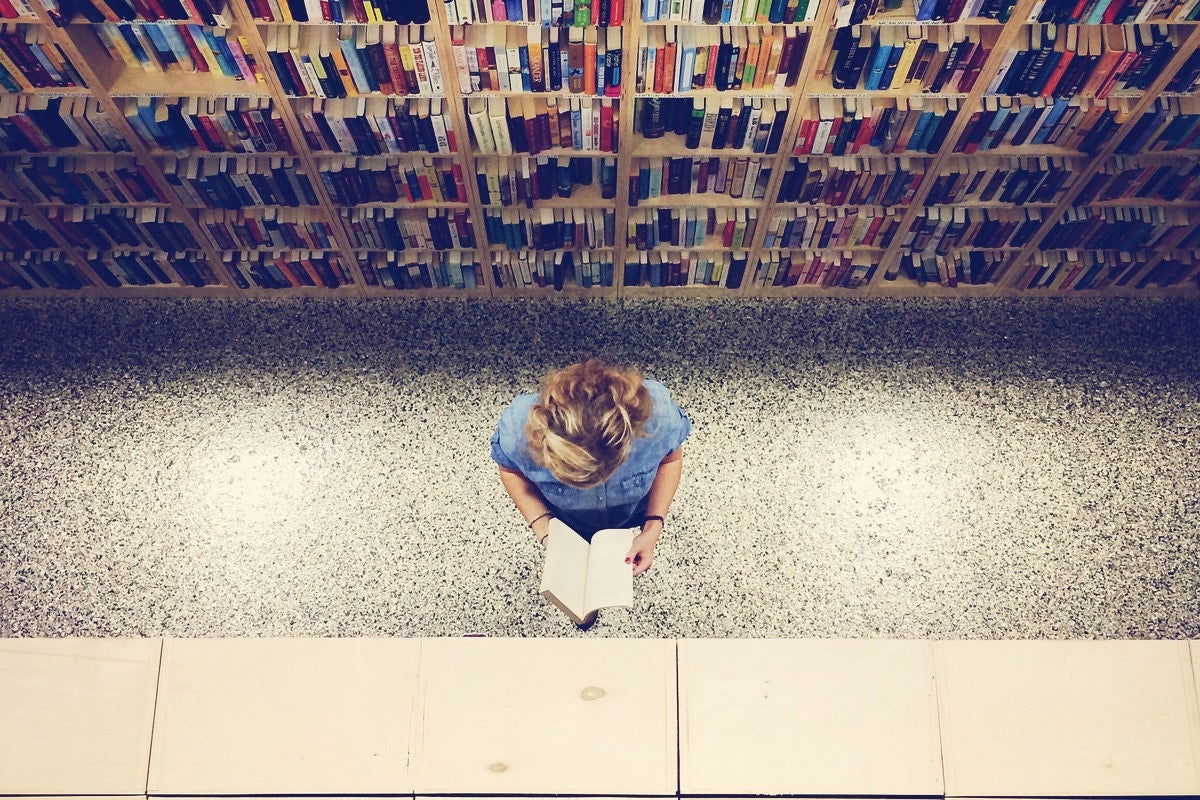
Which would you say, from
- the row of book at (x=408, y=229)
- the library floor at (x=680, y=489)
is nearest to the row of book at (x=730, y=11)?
the row of book at (x=408, y=229)

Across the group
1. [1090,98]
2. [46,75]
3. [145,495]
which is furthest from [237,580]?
[1090,98]

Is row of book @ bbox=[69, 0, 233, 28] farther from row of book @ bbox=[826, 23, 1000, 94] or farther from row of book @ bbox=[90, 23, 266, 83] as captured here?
row of book @ bbox=[826, 23, 1000, 94]

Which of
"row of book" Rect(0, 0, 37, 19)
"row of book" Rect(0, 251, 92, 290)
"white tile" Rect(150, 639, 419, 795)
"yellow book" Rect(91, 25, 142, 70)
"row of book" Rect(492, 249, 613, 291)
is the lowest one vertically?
"white tile" Rect(150, 639, 419, 795)

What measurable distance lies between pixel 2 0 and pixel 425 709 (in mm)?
2081

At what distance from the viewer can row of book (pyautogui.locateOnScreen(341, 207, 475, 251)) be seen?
2.67 metres

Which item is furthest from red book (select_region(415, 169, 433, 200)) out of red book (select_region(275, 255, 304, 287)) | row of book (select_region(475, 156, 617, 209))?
red book (select_region(275, 255, 304, 287))

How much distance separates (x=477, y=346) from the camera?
2.98 m

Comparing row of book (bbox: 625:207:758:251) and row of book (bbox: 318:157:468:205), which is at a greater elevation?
row of book (bbox: 318:157:468:205)

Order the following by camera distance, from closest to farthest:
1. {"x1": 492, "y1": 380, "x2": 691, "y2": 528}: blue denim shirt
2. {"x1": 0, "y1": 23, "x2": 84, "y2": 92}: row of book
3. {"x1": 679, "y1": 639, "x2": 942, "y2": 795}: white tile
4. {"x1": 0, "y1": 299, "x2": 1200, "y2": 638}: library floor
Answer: {"x1": 679, "y1": 639, "x2": 942, "y2": 795}: white tile, {"x1": 492, "y1": 380, "x2": 691, "y2": 528}: blue denim shirt, {"x1": 0, "y1": 23, "x2": 84, "y2": 92}: row of book, {"x1": 0, "y1": 299, "x2": 1200, "y2": 638}: library floor

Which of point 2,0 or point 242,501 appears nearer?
point 2,0

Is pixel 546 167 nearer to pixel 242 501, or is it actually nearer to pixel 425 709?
pixel 242 501

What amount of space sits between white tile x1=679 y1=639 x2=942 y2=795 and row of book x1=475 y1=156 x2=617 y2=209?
1.71m

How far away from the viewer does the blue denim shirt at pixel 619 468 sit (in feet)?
5.45

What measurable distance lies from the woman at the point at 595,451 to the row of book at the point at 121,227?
177 cm
